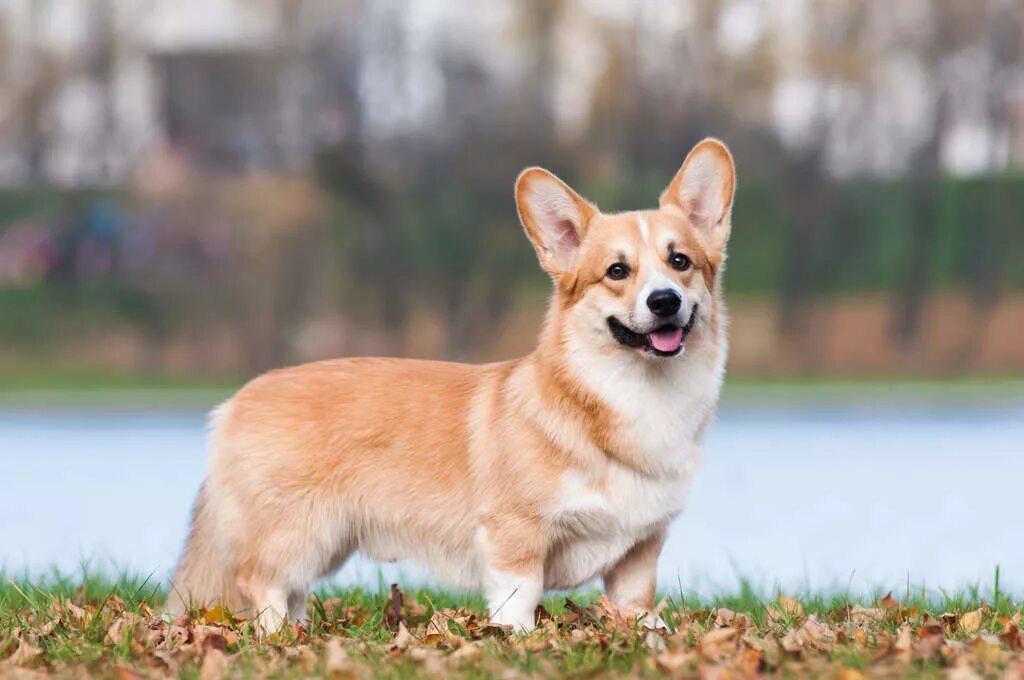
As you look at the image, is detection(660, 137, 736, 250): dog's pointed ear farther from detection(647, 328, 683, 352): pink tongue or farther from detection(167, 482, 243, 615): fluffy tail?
detection(167, 482, 243, 615): fluffy tail

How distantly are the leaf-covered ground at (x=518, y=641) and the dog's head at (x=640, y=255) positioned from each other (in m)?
0.86

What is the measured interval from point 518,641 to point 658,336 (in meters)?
0.96

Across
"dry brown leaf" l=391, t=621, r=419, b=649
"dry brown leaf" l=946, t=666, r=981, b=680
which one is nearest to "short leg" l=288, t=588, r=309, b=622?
"dry brown leaf" l=391, t=621, r=419, b=649

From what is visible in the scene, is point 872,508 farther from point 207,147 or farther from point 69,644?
point 207,147

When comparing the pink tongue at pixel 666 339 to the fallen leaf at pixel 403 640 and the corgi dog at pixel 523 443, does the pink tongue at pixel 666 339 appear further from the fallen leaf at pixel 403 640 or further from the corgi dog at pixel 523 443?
the fallen leaf at pixel 403 640

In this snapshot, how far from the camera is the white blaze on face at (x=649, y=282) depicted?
3703mm

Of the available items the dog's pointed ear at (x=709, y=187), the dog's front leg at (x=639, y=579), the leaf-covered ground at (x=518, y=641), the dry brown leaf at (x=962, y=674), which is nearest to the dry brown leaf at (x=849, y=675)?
the leaf-covered ground at (x=518, y=641)

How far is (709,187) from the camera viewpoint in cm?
419

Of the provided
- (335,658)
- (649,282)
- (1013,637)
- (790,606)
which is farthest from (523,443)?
(1013,637)

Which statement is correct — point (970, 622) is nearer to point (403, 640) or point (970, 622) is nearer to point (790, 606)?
point (790, 606)

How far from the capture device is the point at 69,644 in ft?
13.3

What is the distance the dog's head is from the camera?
3.78 m

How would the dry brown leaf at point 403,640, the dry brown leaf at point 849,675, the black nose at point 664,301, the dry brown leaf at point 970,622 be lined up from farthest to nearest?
the dry brown leaf at point 970,622 < the dry brown leaf at point 403,640 < the black nose at point 664,301 < the dry brown leaf at point 849,675

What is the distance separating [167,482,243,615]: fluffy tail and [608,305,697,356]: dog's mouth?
5.08 ft
